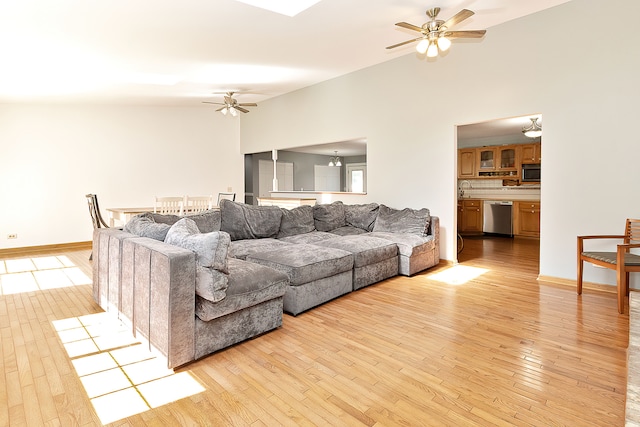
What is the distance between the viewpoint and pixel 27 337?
8.70ft

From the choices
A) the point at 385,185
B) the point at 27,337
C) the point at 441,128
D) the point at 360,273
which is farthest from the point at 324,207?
the point at 27,337

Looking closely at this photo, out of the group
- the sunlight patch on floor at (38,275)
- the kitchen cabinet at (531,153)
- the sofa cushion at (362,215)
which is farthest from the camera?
the kitchen cabinet at (531,153)

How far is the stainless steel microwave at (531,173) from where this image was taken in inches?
298

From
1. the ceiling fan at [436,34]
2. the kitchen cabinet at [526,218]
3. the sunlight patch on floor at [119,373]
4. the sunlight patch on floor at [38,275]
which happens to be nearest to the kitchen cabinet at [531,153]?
the kitchen cabinet at [526,218]

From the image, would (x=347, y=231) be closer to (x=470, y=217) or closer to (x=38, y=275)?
(x=38, y=275)

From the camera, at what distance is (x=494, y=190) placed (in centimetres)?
859

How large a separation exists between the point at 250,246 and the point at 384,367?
7.02ft

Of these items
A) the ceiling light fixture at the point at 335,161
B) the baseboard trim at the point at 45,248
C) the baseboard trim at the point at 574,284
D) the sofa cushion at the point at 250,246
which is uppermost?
the ceiling light fixture at the point at 335,161

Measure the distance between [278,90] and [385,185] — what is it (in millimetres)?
3100

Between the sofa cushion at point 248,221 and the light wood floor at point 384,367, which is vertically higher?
the sofa cushion at point 248,221

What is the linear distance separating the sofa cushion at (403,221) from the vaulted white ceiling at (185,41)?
7.42ft

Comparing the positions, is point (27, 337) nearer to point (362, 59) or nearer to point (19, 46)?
point (19, 46)

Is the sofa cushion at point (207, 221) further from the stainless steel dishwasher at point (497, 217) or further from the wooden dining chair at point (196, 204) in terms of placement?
the stainless steel dishwasher at point (497, 217)

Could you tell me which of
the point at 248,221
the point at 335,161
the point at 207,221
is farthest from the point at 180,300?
the point at 335,161
